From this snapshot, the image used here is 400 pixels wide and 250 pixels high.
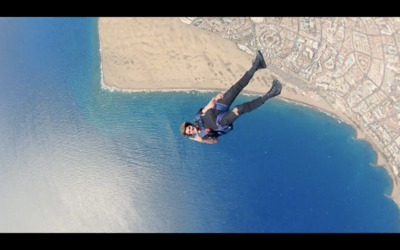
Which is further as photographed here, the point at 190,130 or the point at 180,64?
the point at 180,64

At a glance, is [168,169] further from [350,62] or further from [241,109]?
[350,62]

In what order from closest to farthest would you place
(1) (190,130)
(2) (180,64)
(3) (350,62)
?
(1) (190,130) < (3) (350,62) < (2) (180,64)

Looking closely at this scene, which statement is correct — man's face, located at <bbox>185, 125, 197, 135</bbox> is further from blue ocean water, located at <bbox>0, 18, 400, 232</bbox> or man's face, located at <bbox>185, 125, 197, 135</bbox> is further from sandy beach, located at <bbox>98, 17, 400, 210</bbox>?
sandy beach, located at <bbox>98, 17, 400, 210</bbox>

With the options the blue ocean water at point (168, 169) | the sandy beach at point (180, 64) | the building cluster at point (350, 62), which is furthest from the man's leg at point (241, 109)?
the building cluster at point (350, 62)

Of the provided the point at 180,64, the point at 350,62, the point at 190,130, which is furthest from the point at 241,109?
the point at 350,62

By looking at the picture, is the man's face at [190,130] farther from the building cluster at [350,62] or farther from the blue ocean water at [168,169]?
the building cluster at [350,62]

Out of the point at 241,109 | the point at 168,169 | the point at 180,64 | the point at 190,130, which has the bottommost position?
the point at 168,169
